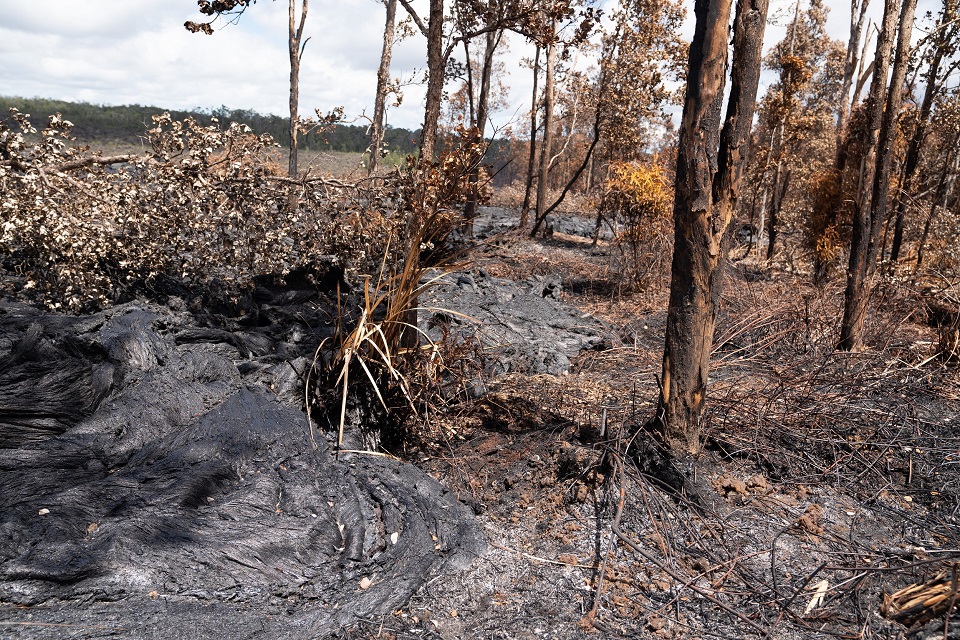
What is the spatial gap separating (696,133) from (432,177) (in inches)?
63.0

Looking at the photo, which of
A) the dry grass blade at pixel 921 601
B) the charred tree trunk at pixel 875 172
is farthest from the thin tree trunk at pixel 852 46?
the dry grass blade at pixel 921 601

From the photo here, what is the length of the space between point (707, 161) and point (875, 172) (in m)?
3.44

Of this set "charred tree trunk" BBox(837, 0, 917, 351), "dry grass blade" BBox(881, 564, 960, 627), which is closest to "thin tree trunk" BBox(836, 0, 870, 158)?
"charred tree trunk" BBox(837, 0, 917, 351)

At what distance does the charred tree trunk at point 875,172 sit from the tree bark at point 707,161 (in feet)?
10.0

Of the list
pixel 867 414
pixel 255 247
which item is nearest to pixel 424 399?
pixel 255 247

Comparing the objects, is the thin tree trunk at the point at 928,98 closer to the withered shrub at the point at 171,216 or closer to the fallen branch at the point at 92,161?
the withered shrub at the point at 171,216

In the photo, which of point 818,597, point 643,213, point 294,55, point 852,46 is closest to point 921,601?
point 818,597

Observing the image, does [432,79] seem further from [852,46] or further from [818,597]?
[852,46]

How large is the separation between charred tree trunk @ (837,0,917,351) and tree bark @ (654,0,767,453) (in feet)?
10.0

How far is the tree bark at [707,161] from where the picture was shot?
9.44ft

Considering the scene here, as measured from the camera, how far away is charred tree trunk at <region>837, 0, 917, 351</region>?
5.08m

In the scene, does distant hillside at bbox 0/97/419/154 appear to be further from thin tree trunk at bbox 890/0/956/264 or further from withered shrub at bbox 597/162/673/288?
thin tree trunk at bbox 890/0/956/264

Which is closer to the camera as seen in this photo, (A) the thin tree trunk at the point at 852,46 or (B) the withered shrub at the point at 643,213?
(B) the withered shrub at the point at 643,213

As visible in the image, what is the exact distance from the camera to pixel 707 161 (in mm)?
2938
